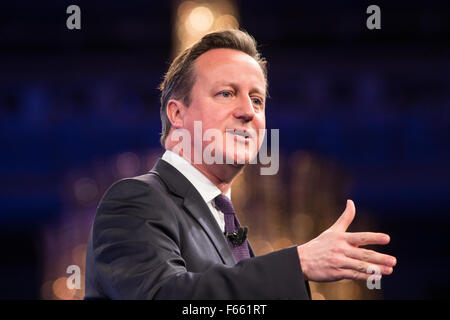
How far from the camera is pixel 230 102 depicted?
156 centimetres

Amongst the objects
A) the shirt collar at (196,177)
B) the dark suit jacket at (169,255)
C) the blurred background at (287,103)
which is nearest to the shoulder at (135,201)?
the dark suit jacket at (169,255)

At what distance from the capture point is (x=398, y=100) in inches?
201

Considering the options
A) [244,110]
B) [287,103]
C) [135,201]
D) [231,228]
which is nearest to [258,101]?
[244,110]

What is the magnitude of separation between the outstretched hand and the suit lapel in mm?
277

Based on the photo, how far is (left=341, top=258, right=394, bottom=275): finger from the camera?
1118 mm

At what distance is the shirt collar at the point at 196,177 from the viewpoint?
1.54 metres

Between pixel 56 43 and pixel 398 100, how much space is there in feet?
10.1

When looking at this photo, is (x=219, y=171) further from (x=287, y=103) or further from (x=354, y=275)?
(x=287, y=103)

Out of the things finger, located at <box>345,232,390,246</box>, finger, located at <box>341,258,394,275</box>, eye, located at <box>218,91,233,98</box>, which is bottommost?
finger, located at <box>341,258,394,275</box>

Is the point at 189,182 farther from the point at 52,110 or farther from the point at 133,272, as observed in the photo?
the point at 52,110

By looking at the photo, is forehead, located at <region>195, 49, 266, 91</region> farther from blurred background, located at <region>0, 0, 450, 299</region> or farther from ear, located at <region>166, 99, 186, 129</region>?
blurred background, located at <region>0, 0, 450, 299</region>

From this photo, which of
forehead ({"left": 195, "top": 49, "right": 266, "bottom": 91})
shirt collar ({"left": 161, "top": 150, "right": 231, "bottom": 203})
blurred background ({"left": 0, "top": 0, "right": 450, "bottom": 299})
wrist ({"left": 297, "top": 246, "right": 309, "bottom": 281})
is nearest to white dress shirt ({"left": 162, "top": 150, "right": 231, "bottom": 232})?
shirt collar ({"left": 161, "top": 150, "right": 231, "bottom": 203})

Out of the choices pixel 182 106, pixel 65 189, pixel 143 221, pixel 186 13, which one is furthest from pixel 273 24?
pixel 143 221

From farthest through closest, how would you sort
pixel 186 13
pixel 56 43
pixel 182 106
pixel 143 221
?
pixel 56 43 → pixel 186 13 → pixel 182 106 → pixel 143 221
